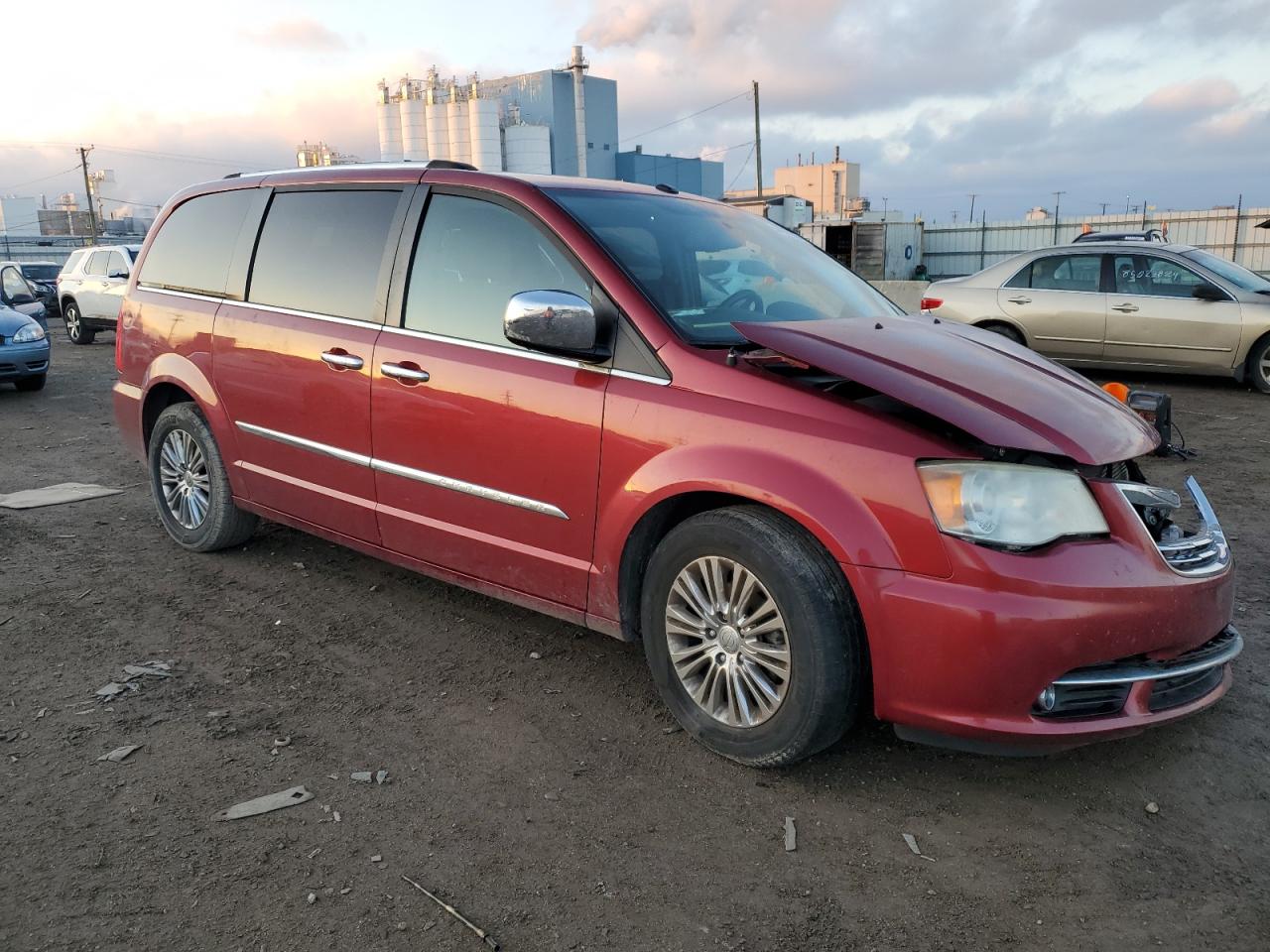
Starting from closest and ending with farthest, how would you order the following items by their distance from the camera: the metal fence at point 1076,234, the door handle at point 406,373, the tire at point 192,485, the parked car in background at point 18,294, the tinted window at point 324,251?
the door handle at point 406,373, the tinted window at point 324,251, the tire at point 192,485, the parked car in background at point 18,294, the metal fence at point 1076,234

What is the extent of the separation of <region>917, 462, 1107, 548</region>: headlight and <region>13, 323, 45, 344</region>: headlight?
39.4 ft

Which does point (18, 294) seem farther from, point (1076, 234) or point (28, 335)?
point (1076, 234)

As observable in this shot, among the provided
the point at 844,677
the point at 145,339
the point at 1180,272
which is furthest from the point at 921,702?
the point at 1180,272

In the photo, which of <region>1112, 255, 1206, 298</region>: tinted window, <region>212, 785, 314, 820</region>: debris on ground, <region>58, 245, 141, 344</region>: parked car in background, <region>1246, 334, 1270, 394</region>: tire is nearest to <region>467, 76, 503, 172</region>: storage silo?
<region>58, 245, 141, 344</region>: parked car in background

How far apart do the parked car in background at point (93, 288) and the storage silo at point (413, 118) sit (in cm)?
4783

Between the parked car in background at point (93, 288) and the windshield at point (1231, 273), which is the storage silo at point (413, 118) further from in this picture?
the windshield at point (1231, 273)

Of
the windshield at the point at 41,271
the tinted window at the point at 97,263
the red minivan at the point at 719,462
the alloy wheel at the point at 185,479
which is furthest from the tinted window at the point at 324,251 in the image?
the windshield at the point at 41,271

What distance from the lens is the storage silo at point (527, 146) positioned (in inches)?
2510

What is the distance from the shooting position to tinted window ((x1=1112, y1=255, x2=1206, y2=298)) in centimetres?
1046

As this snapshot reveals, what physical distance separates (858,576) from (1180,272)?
959 centimetres

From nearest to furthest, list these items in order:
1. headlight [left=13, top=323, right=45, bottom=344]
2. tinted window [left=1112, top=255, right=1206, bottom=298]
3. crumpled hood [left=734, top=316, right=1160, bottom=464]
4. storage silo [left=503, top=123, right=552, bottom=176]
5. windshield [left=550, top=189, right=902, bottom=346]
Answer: crumpled hood [left=734, top=316, right=1160, bottom=464] → windshield [left=550, top=189, right=902, bottom=346] → tinted window [left=1112, top=255, right=1206, bottom=298] → headlight [left=13, top=323, right=45, bottom=344] → storage silo [left=503, top=123, right=552, bottom=176]

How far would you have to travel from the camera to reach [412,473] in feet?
12.7

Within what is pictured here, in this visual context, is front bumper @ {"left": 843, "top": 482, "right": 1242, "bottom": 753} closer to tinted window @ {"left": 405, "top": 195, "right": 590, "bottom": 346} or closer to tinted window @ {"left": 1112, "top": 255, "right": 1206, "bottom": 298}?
tinted window @ {"left": 405, "top": 195, "right": 590, "bottom": 346}

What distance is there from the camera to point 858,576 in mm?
2760
